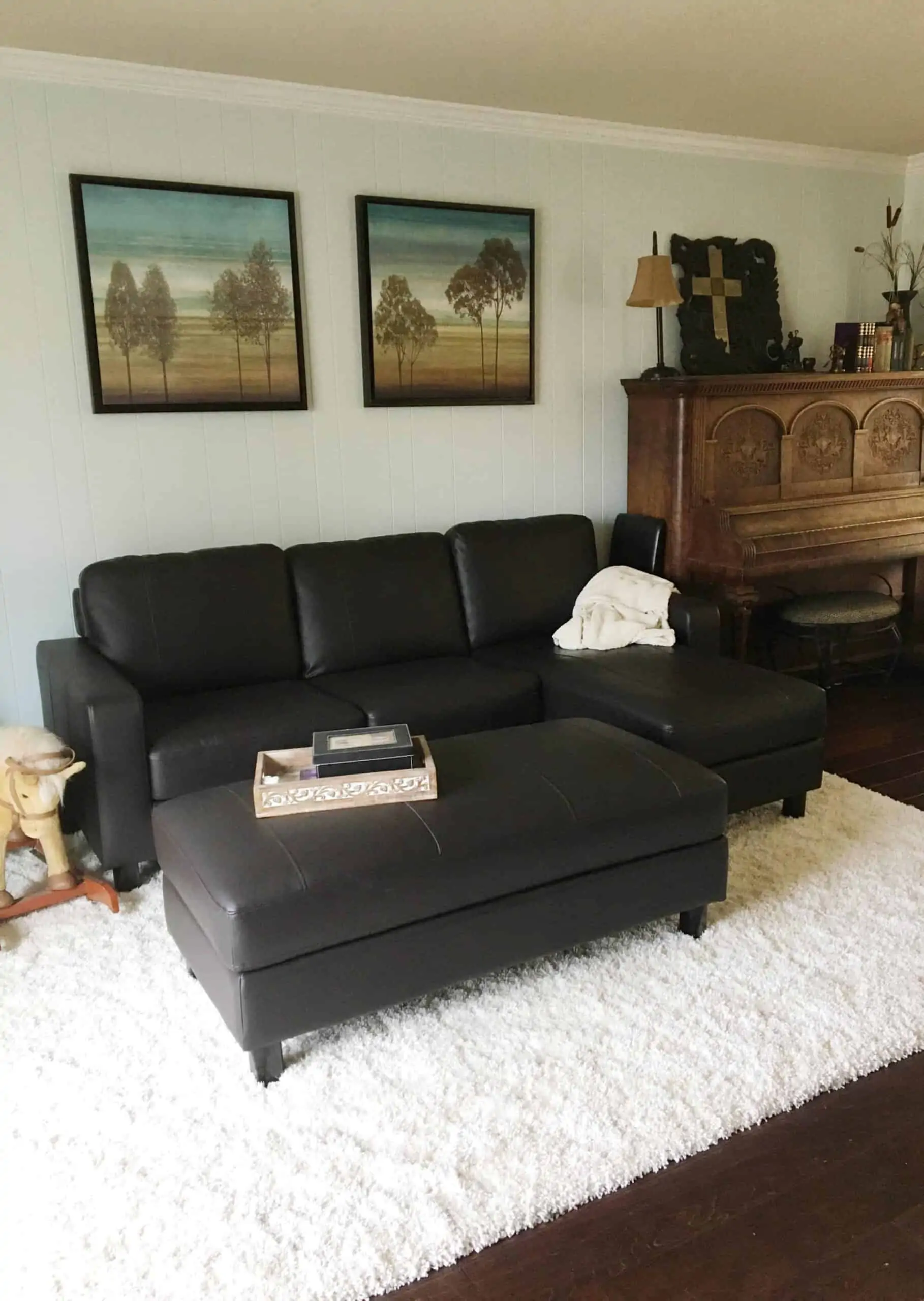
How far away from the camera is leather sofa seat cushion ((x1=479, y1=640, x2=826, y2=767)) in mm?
2859

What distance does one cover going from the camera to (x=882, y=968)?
7.76 feet

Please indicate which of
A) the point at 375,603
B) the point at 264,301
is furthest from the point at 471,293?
the point at 375,603

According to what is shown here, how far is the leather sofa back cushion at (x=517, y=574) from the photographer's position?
3750 millimetres

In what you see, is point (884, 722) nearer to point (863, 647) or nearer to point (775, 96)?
point (863, 647)

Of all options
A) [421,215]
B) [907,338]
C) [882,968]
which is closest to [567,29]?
[421,215]

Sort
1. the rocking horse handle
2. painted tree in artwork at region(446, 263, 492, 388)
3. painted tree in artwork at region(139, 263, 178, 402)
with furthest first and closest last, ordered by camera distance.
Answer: painted tree in artwork at region(446, 263, 492, 388), painted tree in artwork at region(139, 263, 178, 402), the rocking horse handle

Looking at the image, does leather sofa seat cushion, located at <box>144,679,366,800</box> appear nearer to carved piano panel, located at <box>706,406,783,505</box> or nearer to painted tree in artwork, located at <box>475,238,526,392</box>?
painted tree in artwork, located at <box>475,238,526,392</box>

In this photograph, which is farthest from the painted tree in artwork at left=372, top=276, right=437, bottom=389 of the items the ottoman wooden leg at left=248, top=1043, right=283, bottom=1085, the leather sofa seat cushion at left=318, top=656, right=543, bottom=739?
the ottoman wooden leg at left=248, top=1043, right=283, bottom=1085

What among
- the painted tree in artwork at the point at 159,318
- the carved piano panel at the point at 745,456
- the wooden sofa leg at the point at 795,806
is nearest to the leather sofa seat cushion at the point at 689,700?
the wooden sofa leg at the point at 795,806

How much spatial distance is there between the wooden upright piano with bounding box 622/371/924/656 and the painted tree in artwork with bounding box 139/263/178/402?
1820 mm

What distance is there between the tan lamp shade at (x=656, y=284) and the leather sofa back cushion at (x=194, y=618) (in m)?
1.73

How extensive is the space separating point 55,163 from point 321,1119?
2855mm

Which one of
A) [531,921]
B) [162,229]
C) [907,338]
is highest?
[162,229]

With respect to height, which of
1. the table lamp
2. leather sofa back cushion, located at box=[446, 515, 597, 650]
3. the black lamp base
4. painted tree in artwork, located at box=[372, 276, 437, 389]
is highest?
the table lamp
